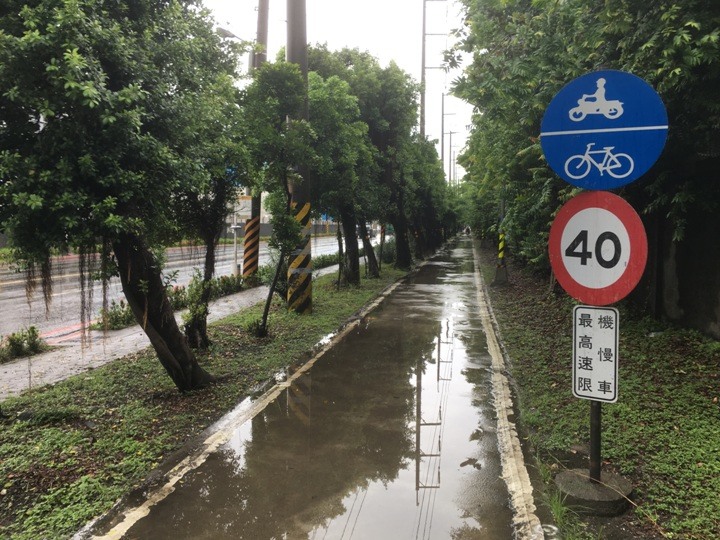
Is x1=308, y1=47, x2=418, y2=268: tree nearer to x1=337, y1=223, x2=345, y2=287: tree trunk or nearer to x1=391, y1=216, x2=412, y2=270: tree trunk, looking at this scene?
x1=337, y1=223, x2=345, y2=287: tree trunk

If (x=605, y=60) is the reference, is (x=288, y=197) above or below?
below

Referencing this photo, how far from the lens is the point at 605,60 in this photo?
524cm

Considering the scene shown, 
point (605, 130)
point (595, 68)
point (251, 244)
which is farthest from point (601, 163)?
point (251, 244)

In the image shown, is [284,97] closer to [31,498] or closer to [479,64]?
[479,64]

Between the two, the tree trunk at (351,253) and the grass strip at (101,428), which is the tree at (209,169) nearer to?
the grass strip at (101,428)

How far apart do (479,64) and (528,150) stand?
142cm

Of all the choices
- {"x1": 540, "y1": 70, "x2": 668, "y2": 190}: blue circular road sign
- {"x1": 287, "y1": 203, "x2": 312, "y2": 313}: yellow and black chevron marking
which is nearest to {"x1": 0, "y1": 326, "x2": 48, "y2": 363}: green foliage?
{"x1": 287, "y1": 203, "x2": 312, "y2": 313}: yellow and black chevron marking

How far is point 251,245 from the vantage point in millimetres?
16297

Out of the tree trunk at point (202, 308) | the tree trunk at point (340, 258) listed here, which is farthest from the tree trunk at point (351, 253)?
the tree trunk at point (202, 308)

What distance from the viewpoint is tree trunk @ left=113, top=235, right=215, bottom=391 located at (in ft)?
16.7

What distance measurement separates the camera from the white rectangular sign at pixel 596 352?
334cm

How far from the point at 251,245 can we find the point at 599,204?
548 inches

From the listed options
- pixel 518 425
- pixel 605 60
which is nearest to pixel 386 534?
pixel 518 425

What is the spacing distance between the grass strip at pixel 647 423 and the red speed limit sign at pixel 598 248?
1427 millimetres
